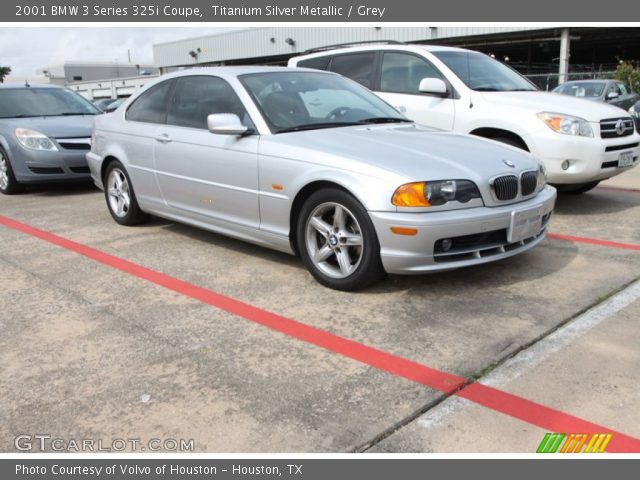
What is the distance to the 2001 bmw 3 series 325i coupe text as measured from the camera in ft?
11.8

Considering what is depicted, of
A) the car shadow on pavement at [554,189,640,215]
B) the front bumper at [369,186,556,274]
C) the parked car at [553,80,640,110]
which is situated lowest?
the car shadow on pavement at [554,189,640,215]

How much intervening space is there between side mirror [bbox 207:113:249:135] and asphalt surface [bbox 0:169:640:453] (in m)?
1.04

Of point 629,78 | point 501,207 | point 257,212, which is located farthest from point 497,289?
point 629,78

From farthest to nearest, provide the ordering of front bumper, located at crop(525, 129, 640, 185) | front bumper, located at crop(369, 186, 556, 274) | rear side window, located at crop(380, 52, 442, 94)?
rear side window, located at crop(380, 52, 442, 94)
front bumper, located at crop(525, 129, 640, 185)
front bumper, located at crop(369, 186, 556, 274)

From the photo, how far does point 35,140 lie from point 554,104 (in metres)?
6.34

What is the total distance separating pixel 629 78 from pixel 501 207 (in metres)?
19.6

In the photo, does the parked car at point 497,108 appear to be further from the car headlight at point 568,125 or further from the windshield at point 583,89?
the windshield at point 583,89

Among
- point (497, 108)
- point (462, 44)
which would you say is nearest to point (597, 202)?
point (497, 108)

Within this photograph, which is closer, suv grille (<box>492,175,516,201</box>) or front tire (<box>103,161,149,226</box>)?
suv grille (<box>492,175,516,201</box>)

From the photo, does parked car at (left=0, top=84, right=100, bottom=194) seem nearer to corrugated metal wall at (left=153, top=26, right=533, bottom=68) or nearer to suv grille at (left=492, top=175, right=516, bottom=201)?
suv grille at (left=492, top=175, right=516, bottom=201)

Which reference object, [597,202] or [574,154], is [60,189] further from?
[597,202]

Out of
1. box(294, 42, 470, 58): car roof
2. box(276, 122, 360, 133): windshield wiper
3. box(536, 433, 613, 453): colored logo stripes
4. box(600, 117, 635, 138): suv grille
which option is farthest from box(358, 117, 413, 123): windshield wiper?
box(536, 433, 613, 453): colored logo stripes

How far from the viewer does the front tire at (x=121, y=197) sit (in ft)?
18.6

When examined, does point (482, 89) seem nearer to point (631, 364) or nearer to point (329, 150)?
point (329, 150)
